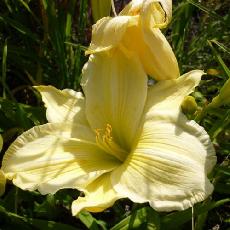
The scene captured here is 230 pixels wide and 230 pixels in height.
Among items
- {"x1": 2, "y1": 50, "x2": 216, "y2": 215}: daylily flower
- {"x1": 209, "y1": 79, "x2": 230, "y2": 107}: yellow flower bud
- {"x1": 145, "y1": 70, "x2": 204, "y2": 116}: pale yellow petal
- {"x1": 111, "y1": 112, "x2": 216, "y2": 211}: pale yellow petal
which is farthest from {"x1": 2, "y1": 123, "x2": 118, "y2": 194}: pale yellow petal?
{"x1": 209, "y1": 79, "x2": 230, "y2": 107}: yellow flower bud

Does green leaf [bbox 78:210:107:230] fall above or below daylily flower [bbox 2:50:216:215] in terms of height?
below

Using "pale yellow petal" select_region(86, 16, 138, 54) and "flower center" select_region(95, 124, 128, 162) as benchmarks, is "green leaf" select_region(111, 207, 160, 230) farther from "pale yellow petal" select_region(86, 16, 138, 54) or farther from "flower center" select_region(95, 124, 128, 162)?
"pale yellow petal" select_region(86, 16, 138, 54)

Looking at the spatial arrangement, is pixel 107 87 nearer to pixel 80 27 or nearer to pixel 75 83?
pixel 75 83

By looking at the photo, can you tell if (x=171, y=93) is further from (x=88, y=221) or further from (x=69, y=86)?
(x=69, y=86)

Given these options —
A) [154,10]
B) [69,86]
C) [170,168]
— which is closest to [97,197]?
[170,168]

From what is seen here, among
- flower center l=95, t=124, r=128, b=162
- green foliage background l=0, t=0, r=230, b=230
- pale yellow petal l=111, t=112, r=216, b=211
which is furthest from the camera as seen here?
green foliage background l=0, t=0, r=230, b=230

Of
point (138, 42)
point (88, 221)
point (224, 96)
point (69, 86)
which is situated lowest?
point (88, 221)

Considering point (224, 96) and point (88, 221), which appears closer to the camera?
point (224, 96)

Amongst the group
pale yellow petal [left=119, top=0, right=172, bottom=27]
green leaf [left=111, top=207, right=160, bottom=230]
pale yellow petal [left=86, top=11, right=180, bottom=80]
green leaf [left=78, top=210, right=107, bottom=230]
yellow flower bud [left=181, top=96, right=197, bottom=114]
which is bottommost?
green leaf [left=78, top=210, right=107, bottom=230]
